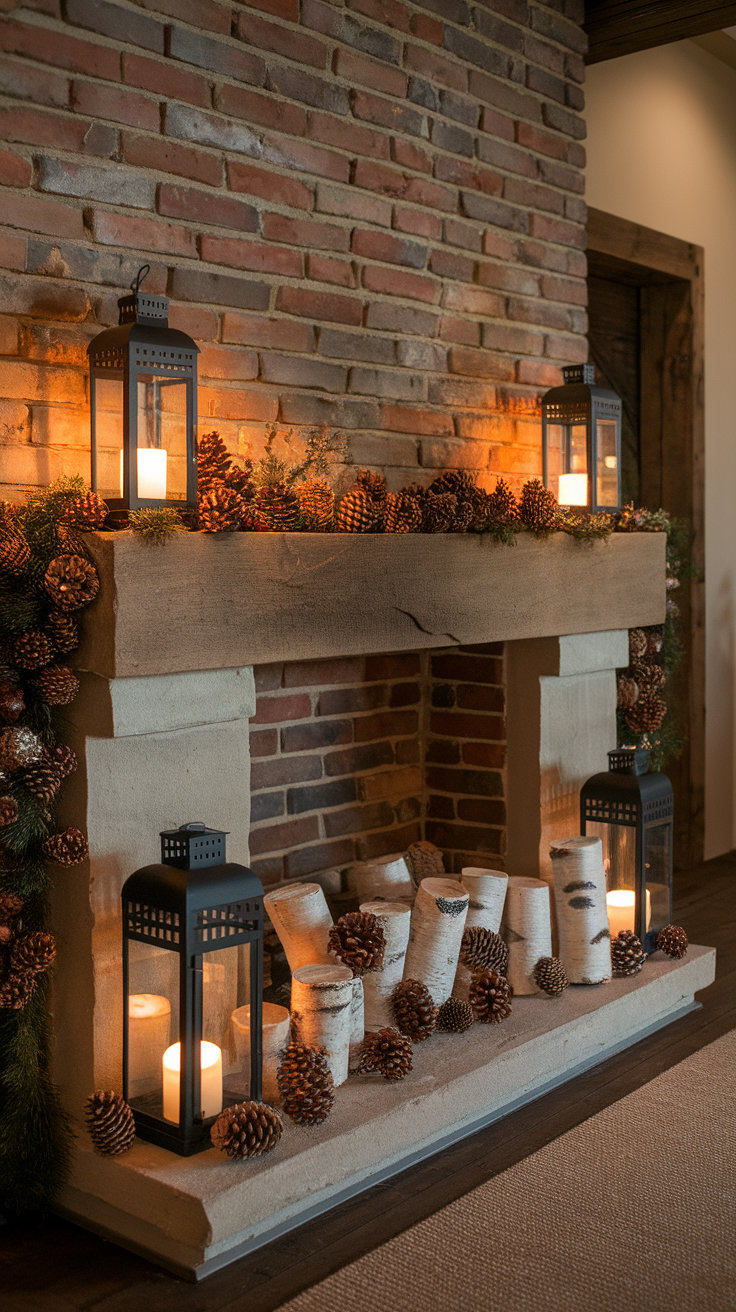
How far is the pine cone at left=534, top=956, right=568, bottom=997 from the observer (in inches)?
99.3

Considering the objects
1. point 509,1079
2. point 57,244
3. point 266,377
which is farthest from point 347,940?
point 57,244

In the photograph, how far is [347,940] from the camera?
215cm

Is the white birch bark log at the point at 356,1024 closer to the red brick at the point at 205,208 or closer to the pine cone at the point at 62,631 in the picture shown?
the pine cone at the point at 62,631

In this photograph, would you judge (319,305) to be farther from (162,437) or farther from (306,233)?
(162,437)

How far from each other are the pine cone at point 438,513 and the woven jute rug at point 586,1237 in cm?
120

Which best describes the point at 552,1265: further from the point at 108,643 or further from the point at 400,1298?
the point at 108,643

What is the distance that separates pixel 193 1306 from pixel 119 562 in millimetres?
1075

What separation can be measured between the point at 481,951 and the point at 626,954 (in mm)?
427

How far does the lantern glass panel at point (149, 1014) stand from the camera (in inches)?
73.1

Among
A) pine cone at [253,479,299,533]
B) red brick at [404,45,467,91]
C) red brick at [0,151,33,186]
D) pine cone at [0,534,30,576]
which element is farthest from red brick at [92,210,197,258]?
red brick at [404,45,467,91]

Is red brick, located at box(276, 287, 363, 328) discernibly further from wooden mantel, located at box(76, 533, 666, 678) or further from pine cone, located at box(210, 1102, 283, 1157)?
pine cone, located at box(210, 1102, 283, 1157)

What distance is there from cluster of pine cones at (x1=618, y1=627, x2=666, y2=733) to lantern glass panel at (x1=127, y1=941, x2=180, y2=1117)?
172cm

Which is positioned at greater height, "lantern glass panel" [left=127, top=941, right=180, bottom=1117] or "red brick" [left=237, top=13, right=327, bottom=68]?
"red brick" [left=237, top=13, right=327, bottom=68]

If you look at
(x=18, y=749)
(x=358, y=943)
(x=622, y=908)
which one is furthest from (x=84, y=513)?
(x=622, y=908)
